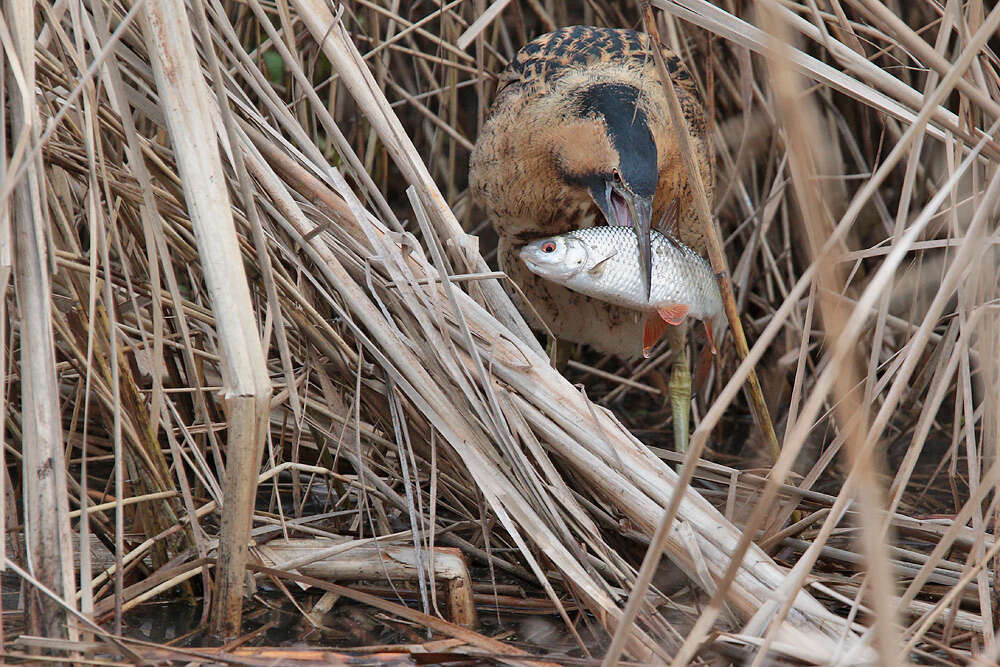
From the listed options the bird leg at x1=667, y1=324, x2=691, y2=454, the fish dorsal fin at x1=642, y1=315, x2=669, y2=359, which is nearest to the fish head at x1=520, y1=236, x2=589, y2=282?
the fish dorsal fin at x1=642, y1=315, x2=669, y2=359

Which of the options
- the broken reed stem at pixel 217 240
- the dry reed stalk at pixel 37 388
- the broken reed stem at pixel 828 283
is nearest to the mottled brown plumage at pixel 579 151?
the broken reed stem at pixel 217 240

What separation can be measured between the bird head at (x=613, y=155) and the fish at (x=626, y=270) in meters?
0.05

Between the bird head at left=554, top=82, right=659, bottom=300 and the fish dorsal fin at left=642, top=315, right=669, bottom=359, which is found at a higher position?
the bird head at left=554, top=82, right=659, bottom=300

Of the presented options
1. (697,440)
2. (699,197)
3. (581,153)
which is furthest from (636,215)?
(697,440)

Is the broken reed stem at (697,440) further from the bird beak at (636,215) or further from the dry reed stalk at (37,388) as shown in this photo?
the dry reed stalk at (37,388)

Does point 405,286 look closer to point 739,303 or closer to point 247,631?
point 247,631

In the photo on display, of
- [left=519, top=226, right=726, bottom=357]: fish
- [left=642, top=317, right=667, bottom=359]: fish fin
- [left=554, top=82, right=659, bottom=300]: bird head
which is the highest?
[left=554, top=82, right=659, bottom=300]: bird head

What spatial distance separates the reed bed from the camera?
149cm

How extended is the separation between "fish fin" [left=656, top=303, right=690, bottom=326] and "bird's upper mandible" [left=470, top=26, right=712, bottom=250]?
0.60 feet

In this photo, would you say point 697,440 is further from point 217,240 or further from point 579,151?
point 579,151

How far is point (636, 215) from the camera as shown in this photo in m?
2.37

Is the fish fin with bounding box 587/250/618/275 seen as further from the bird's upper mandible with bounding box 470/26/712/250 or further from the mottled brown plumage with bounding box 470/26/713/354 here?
the mottled brown plumage with bounding box 470/26/713/354

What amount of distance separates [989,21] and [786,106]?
0.50 meters

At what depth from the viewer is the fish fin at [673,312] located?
230 cm
